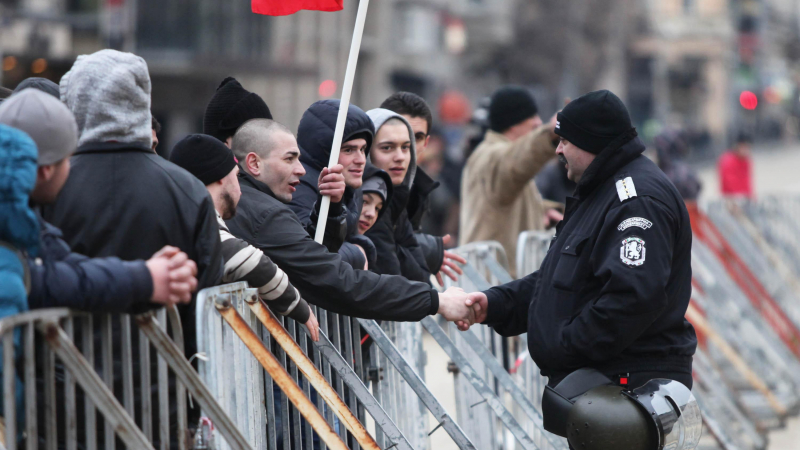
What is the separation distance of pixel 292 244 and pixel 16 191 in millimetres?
1386

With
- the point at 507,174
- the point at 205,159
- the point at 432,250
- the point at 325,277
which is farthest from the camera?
the point at 507,174

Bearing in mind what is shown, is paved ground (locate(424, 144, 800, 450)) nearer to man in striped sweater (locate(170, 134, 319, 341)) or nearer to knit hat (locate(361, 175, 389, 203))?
knit hat (locate(361, 175, 389, 203))

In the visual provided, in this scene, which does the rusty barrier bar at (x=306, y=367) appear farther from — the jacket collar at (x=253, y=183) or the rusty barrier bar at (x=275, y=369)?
the jacket collar at (x=253, y=183)

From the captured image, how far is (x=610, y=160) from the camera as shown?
4102 mm

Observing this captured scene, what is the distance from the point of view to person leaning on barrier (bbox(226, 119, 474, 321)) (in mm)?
4051

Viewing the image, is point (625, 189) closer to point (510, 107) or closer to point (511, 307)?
point (511, 307)

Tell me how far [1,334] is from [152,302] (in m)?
0.48

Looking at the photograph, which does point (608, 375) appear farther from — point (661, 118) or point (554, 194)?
point (661, 118)

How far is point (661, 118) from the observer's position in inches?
2351

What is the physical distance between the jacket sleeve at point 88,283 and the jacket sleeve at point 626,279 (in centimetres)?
172

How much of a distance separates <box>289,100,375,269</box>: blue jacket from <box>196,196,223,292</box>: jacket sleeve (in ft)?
3.44

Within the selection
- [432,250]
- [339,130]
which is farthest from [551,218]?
[339,130]

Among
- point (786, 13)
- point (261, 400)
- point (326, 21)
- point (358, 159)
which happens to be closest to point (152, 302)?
point (261, 400)

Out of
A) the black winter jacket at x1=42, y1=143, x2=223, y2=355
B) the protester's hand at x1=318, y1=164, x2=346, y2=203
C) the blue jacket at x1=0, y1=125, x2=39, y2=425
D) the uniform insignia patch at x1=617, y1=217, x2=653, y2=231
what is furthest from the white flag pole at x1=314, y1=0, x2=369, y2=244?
the blue jacket at x1=0, y1=125, x2=39, y2=425
